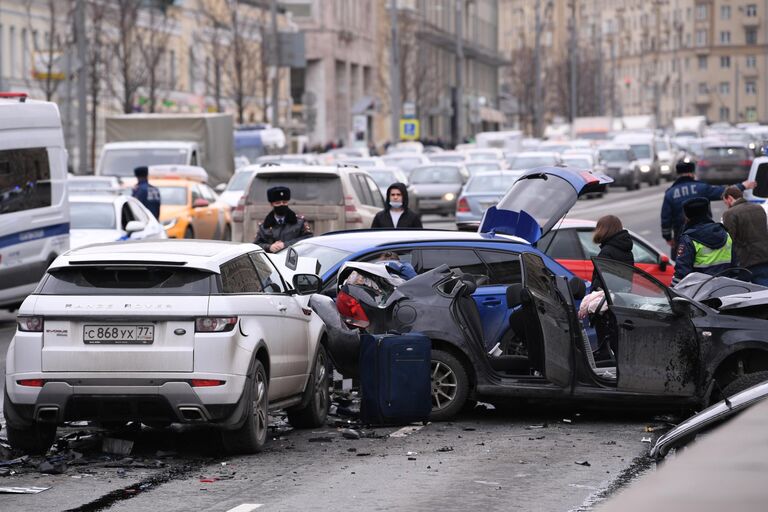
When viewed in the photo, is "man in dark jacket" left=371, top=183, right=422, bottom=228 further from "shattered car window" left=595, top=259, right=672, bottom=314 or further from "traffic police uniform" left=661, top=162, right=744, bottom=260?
"shattered car window" left=595, top=259, right=672, bottom=314

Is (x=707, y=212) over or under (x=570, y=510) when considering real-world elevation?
over

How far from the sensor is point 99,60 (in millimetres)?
54531

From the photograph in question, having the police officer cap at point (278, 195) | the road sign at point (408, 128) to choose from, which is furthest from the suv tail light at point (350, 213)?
the road sign at point (408, 128)

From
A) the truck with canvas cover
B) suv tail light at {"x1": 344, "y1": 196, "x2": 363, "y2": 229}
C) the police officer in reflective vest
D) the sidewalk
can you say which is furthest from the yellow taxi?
the sidewalk

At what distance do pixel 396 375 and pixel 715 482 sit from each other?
8.47 m

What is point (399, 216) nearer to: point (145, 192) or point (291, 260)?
point (291, 260)

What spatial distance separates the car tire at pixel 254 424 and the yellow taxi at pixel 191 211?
57.1 feet

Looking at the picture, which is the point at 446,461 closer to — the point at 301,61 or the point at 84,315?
the point at 84,315

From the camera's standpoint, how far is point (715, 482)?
2.69 m

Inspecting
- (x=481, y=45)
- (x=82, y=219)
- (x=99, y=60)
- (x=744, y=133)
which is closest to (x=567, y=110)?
(x=481, y=45)

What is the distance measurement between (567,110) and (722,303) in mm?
150831

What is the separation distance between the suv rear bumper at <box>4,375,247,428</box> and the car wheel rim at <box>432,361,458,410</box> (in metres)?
2.23

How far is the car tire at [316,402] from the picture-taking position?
11.2m

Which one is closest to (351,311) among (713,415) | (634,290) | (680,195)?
(634,290)
